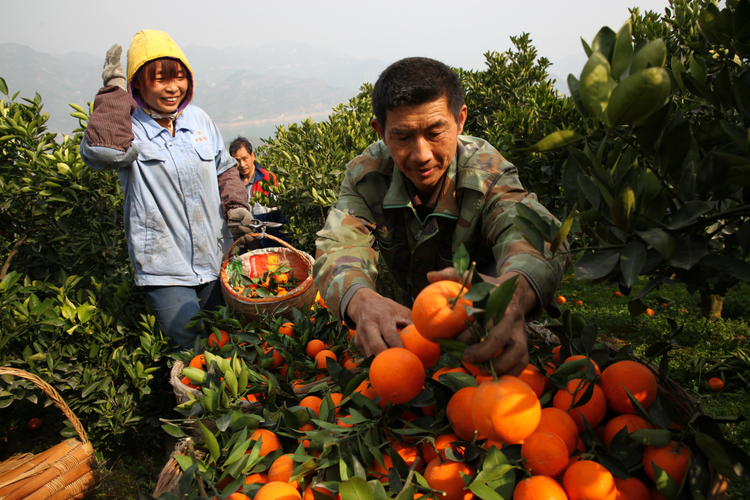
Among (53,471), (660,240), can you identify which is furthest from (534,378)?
(53,471)

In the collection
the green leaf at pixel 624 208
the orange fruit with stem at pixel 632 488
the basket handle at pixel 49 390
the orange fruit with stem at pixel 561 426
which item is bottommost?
the basket handle at pixel 49 390

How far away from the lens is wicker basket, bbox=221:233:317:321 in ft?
7.59

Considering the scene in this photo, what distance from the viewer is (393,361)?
3.32 feet

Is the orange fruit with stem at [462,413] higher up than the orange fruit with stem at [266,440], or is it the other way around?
the orange fruit with stem at [462,413]

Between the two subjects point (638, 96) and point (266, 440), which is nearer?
point (638, 96)

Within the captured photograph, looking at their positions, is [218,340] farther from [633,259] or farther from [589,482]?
[633,259]

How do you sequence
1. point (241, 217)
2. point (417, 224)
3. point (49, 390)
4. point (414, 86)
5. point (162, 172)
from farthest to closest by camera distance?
point (241, 217) → point (162, 172) → point (417, 224) → point (49, 390) → point (414, 86)

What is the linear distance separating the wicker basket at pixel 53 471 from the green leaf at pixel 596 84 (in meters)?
2.36

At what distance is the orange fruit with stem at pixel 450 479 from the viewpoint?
3.06ft

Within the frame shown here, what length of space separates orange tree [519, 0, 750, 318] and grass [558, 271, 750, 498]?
1.07 meters

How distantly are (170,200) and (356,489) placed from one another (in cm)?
229

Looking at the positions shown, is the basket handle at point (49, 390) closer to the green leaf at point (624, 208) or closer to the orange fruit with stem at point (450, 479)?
the orange fruit with stem at point (450, 479)

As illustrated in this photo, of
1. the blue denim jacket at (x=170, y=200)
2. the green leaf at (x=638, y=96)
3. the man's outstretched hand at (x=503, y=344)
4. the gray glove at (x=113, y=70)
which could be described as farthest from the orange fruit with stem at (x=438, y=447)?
the gray glove at (x=113, y=70)

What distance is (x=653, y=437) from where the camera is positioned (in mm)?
921
